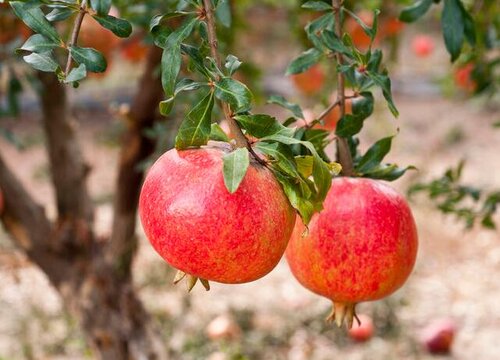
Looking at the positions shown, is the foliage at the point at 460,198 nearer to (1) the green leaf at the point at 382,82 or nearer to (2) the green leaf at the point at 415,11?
(2) the green leaf at the point at 415,11

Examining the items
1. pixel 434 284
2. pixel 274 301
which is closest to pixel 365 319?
pixel 274 301

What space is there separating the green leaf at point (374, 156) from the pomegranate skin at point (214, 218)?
239 millimetres

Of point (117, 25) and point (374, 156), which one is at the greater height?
point (117, 25)

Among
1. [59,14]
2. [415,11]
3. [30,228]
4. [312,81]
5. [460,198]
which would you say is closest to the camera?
[59,14]

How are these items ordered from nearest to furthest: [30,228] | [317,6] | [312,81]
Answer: [317,6] → [30,228] → [312,81]

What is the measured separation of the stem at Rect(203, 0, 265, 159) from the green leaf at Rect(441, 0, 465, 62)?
477 millimetres

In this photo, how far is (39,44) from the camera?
2.35ft

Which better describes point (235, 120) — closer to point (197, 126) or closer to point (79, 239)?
point (197, 126)

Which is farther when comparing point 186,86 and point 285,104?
point 285,104

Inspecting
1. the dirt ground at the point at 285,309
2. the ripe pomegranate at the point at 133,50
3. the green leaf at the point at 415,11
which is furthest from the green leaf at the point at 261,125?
the ripe pomegranate at the point at 133,50

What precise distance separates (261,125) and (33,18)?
25 cm

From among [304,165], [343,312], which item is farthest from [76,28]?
[343,312]

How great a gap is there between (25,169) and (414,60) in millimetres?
5604

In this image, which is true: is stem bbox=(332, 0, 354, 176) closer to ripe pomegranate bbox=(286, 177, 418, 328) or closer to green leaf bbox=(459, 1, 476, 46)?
ripe pomegranate bbox=(286, 177, 418, 328)
